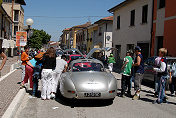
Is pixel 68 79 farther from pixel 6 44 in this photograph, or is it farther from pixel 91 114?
pixel 6 44

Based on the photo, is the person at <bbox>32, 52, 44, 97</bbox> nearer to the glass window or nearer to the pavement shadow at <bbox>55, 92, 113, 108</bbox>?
the pavement shadow at <bbox>55, 92, 113, 108</bbox>

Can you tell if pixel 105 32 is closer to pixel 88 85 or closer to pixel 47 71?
pixel 47 71

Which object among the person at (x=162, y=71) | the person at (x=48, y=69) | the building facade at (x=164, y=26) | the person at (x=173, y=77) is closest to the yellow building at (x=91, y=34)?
the building facade at (x=164, y=26)

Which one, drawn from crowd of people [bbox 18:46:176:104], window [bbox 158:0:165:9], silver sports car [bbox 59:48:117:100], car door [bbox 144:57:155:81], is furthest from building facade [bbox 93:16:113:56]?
silver sports car [bbox 59:48:117:100]

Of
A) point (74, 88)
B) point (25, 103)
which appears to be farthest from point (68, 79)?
point (25, 103)

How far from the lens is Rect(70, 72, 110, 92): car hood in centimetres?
615

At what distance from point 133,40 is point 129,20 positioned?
2539mm

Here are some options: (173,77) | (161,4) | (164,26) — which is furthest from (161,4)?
(173,77)

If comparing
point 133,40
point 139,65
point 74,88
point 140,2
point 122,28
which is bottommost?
point 74,88

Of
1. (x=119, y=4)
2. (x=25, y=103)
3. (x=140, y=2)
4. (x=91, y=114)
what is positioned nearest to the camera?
(x=91, y=114)

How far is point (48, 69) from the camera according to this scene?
23.3 ft

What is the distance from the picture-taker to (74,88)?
6.20 metres

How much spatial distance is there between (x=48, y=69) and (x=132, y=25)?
16.2m

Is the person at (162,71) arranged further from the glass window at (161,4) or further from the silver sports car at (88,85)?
the glass window at (161,4)
